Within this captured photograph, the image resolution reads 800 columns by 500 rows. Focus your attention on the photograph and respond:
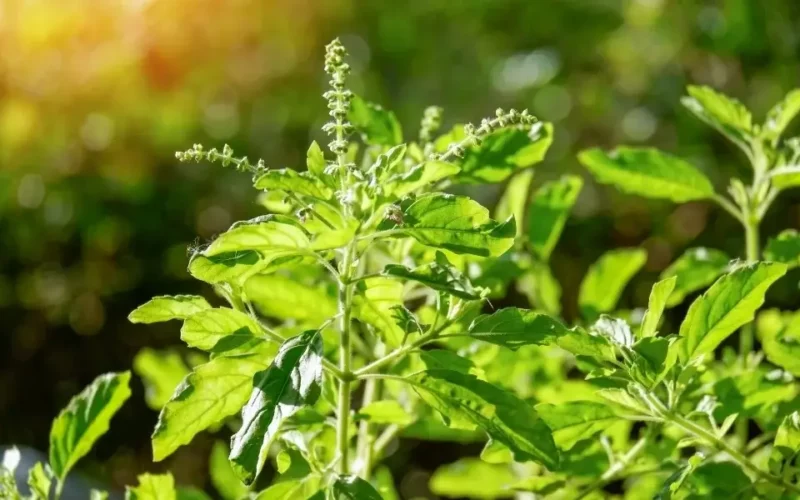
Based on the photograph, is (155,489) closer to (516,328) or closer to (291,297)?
(291,297)

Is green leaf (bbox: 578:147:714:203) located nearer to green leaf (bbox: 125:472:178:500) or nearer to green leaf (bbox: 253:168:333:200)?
green leaf (bbox: 253:168:333:200)

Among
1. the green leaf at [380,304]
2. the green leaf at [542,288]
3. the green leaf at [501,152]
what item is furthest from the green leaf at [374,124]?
the green leaf at [542,288]

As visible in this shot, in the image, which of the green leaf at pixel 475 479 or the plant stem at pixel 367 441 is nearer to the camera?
the plant stem at pixel 367 441

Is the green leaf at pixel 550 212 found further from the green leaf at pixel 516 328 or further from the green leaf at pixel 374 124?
the green leaf at pixel 516 328

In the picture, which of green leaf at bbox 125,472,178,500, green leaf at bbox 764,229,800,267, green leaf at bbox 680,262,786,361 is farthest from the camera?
green leaf at bbox 764,229,800,267

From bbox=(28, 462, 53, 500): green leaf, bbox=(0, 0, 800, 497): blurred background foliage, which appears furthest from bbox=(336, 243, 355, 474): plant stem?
bbox=(0, 0, 800, 497): blurred background foliage

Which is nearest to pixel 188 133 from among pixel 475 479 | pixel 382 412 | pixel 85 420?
pixel 475 479
